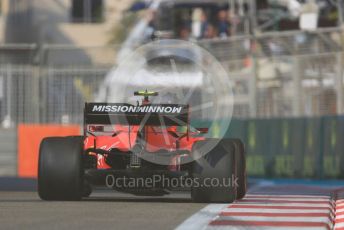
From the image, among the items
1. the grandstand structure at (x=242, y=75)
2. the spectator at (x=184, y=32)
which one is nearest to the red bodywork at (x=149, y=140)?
the grandstand structure at (x=242, y=75)

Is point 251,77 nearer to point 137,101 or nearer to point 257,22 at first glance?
point 257,22

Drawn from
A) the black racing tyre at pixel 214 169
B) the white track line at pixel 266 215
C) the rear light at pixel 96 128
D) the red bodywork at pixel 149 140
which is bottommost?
the white track line at pixel 266 215

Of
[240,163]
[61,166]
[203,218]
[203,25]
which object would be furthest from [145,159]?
[203,25]

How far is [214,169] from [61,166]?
1.69 metres

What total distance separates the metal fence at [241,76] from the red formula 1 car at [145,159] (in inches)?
388

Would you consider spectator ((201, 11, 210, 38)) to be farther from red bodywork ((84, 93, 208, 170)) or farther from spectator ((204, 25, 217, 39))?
red bodywork ((84, 93, 208, 170))

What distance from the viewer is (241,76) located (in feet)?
75.8

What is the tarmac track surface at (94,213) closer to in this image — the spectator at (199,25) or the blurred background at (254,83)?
the blurred background at (254,83)

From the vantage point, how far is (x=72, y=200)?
40.6 ft

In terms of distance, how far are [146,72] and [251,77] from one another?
10.1 meters

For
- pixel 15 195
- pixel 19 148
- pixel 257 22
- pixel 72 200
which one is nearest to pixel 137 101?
pixel 72 200

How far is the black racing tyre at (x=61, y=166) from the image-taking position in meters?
12.0

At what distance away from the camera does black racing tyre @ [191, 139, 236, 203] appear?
39.0 feet

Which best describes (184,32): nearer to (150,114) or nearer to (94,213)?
(150,114)
